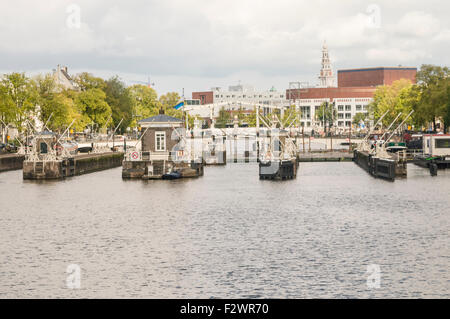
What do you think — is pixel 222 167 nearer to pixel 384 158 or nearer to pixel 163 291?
pixel 384 158

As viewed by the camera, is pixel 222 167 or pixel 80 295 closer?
pixel 80 295

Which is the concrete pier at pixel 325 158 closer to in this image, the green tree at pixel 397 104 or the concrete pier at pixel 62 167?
the green tree at pixel 397 104

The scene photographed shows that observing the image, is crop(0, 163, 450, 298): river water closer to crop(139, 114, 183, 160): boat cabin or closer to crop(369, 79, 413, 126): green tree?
crop(139, 114, 183, 160): boat cabin

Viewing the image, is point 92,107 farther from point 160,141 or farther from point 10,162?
point 160,141

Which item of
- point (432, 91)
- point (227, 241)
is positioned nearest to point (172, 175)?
point (227, 241)

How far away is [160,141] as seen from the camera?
294ft

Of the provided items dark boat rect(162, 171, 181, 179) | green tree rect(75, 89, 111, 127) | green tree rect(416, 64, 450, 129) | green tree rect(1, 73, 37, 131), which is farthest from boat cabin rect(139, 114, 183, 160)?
green tree rect(75, 89, 111, 127)

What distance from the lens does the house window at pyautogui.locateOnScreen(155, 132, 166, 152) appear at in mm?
89625

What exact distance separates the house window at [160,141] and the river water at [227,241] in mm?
7932

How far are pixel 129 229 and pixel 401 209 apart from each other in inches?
952

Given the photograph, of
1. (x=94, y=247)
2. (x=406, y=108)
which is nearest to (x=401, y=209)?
(x=94, y=247)

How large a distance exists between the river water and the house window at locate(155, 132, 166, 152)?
7932 mm
